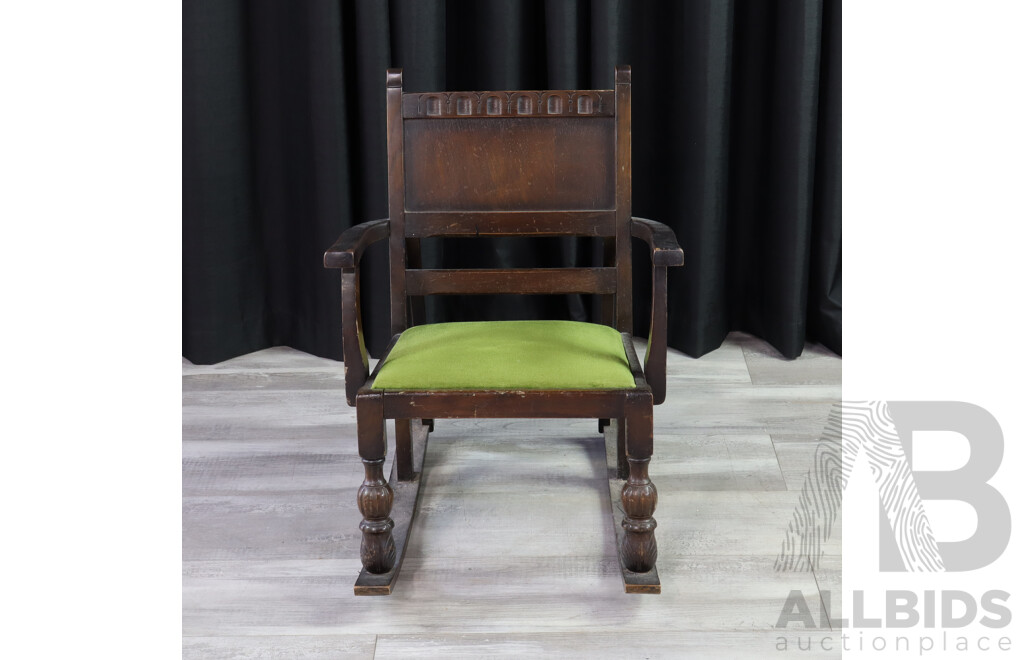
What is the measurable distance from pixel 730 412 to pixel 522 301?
2.41 feet

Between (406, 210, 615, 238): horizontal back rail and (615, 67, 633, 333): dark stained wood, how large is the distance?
0.09ft

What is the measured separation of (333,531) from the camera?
1939mm

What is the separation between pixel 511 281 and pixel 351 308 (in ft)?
1.34

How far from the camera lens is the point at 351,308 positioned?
5.61 feet

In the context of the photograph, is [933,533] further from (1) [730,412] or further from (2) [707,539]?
(1) [730,412]

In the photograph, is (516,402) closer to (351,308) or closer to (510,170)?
(351,308)

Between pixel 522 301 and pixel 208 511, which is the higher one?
pixel 522 301

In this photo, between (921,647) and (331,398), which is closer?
(921,647)

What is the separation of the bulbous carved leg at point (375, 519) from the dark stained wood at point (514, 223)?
0.51 m

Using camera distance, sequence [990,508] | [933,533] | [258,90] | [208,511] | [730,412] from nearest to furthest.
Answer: [990,508] < [933,533] < [208,511] < [730,412] < [258,90]

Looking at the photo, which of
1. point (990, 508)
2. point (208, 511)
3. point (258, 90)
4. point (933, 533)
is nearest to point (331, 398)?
point (208, 511)

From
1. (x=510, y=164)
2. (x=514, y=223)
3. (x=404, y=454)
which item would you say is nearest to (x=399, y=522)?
(x=404, y=454)

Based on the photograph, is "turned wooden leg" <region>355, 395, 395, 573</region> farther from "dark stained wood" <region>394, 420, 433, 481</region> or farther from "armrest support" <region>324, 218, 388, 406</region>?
"dark stained wood" <region>394, 420, 433, 481</region>

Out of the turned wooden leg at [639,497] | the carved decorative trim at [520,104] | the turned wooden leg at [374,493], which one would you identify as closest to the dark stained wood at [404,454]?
the turned wooden leg at [374,493]
